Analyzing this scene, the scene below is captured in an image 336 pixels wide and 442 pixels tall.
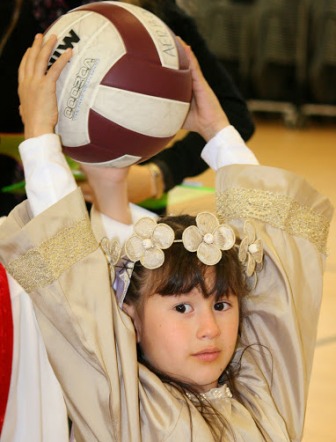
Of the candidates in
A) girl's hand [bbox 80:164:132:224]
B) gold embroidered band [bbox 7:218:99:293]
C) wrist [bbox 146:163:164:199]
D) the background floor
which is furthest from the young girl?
wrist [bbox 146:163:164:199]

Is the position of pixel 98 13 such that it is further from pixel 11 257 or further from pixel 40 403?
pixel 40 403

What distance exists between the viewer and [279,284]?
1562 mm

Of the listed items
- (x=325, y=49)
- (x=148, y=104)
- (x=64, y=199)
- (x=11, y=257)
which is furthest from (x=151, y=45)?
(x=325, y=49)

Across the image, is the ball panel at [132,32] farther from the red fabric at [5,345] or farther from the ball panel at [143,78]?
the red fabric at [5,345]

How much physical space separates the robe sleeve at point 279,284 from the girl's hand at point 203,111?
17 centimetres

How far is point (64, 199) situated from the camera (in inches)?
54.2

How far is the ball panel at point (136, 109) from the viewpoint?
5.15 feet

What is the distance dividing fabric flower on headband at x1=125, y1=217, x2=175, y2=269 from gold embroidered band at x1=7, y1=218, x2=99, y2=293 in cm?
10

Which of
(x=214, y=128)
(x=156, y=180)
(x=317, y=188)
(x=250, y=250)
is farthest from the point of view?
(x=317, y=188)

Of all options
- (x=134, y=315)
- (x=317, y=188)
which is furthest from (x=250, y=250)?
(x=317, y=188)

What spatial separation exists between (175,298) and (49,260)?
8.6 inches

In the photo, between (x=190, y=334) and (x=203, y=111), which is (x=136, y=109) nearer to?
(x=203, y=111)

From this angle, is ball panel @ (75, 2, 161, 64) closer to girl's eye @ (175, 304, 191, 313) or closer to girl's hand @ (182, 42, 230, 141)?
girl's hand @ (182, 42, 230, 141)

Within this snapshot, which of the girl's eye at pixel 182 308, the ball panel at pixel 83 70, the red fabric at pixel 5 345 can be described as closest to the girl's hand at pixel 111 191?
the ball panel at pixel 83 70
